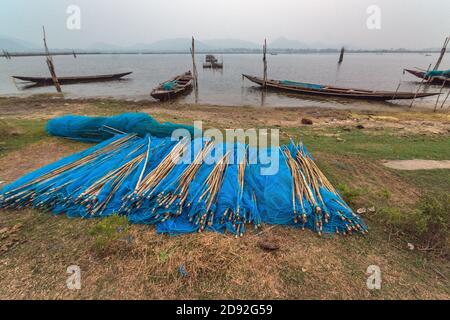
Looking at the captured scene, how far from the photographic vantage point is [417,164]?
6.85 metres

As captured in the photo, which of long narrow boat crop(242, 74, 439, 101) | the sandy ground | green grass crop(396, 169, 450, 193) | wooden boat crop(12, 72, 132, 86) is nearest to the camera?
green grass crop(396, 169, 450, 193)

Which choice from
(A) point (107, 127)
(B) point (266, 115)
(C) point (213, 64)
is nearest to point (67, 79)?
(B) point (266, 115)

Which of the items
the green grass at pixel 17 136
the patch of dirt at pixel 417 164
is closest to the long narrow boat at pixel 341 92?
the patch of dirt at pixel 417 164

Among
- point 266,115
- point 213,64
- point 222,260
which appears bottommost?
point 222,260

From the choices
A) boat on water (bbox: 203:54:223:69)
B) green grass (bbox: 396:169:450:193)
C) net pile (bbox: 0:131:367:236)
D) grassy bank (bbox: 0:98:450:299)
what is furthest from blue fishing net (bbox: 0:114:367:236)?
boat on water (bbox: 203:54:223:69)

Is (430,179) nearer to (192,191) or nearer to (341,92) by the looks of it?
(192,191)

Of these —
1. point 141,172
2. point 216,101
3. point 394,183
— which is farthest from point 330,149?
point 216,101

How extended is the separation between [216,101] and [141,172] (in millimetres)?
17143

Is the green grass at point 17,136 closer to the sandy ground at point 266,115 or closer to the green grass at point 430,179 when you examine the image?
the sandy ground at point 266,115

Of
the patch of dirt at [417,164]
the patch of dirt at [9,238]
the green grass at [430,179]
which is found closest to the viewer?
the patch of dirt at [9,238]

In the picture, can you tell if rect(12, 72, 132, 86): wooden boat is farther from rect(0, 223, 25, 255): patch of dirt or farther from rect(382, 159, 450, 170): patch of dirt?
rect(382, 159, 450, 170): patch of dirt

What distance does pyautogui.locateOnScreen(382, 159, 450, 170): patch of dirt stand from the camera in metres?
6.66

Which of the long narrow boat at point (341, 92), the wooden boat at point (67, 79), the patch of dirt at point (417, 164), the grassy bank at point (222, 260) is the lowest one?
the grassy bank at point (222, 260)

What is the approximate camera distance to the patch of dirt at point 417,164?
21.8 feet
